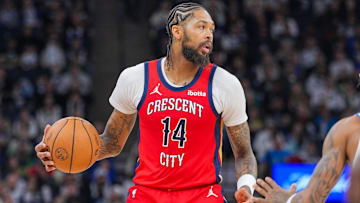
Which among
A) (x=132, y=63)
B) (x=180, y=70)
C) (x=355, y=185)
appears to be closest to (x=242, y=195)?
(x=180, y=70)

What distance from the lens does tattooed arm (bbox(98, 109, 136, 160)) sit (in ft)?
16.5

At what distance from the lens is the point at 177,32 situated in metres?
4.88

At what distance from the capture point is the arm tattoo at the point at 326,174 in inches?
140

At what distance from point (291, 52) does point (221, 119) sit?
8.68m

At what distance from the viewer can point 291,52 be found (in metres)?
13.1

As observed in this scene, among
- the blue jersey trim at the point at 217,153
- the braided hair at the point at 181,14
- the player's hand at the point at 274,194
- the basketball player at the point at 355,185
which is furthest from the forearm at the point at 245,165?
the basketball player at the point at 355,185

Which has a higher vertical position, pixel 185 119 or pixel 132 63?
pixel 132 63

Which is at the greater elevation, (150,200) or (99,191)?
(150,200)

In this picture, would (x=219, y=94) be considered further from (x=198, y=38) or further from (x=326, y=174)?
(x=326, y=174)

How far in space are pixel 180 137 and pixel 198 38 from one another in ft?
2.60

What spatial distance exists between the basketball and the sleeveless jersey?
424 mm

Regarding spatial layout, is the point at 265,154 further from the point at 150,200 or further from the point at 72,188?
the point at 150,200

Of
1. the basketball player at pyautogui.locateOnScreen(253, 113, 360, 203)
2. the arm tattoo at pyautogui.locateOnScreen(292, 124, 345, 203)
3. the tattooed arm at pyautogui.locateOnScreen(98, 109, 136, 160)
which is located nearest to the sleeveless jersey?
the tattooed arm at pyautogui.locateOnScreen(98, 109, 136, 160)

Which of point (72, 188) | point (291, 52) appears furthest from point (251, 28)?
point (72, 188)
